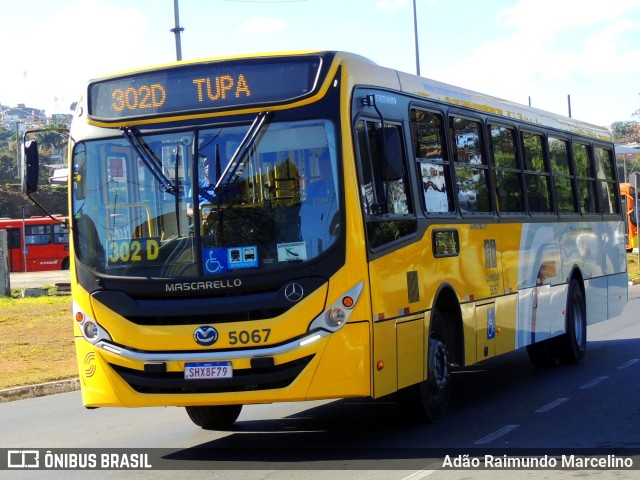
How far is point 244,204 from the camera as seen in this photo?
941 cm

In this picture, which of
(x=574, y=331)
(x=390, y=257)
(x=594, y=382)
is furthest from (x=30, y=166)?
(x=574, y=331)

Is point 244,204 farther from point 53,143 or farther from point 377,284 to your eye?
point 53,143

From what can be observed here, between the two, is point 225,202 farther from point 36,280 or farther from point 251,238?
point 36,280

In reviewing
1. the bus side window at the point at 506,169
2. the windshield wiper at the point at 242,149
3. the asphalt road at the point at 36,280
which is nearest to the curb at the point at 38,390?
the bus side window at the point at 506,169

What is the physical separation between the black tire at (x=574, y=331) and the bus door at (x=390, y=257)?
5.93m

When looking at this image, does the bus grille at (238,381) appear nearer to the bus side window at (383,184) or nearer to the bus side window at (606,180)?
the bus side window at (383,184)

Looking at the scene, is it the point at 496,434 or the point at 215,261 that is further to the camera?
the point at 496,434

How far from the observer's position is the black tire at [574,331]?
Answer: 52.4ft

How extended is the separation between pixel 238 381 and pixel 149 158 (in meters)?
1.99

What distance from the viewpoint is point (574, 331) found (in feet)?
53.0

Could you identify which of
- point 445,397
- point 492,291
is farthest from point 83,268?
point 492,291

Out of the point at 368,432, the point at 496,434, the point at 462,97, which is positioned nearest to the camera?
the point at 496,434

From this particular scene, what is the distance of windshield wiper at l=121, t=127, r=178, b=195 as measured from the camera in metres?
9.59

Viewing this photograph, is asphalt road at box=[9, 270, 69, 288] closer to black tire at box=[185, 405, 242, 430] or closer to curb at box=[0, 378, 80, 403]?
curb at box=[0, 378, 80, 403]
